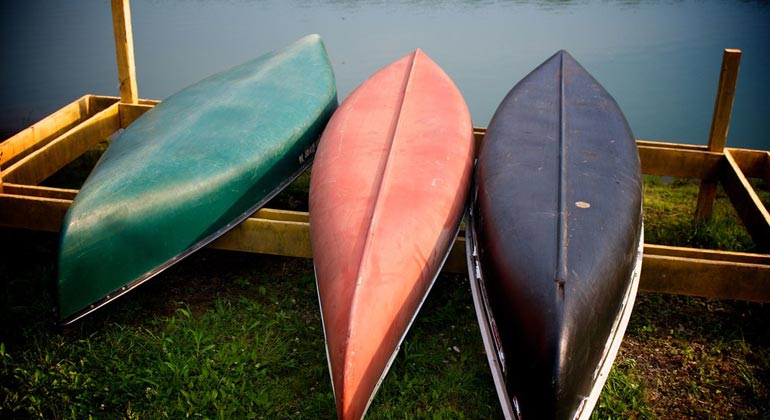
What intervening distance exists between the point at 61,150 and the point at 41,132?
1.19ft

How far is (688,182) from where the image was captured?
6.19 meters

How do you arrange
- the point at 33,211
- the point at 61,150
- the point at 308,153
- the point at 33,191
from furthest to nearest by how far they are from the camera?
the point at 61,150, the point at 308,153, the point at 33,191, the point at 33,211

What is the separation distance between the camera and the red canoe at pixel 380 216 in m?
2.50

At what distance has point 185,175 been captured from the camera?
128 inches

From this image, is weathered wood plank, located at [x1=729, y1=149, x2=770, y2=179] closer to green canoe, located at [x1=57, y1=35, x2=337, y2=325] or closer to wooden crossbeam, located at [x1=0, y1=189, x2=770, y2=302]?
wooden crossbeam, located at [x1=0, y1=189, x2=770, y2=302]

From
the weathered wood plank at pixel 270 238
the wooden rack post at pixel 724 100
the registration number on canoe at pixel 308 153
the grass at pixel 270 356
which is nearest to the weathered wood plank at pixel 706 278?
the grass at pixel 270 356

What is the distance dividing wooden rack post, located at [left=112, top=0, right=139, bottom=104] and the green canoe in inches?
28.6

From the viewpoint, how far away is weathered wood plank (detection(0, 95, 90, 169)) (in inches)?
159

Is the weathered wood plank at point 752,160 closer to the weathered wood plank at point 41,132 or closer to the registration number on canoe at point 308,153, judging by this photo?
the registration number on canoe at point 308,153

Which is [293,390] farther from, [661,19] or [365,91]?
[661,19]

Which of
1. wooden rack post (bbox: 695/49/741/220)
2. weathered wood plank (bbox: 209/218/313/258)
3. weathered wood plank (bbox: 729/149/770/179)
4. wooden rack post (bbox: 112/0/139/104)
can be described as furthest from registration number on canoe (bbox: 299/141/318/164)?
weathered wood plank (bbox: 729/149/770/179)

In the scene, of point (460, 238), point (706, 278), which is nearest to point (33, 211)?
point (460, 238)

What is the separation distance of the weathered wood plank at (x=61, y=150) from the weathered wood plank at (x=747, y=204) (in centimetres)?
395

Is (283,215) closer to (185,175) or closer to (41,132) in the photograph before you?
(185,175)
